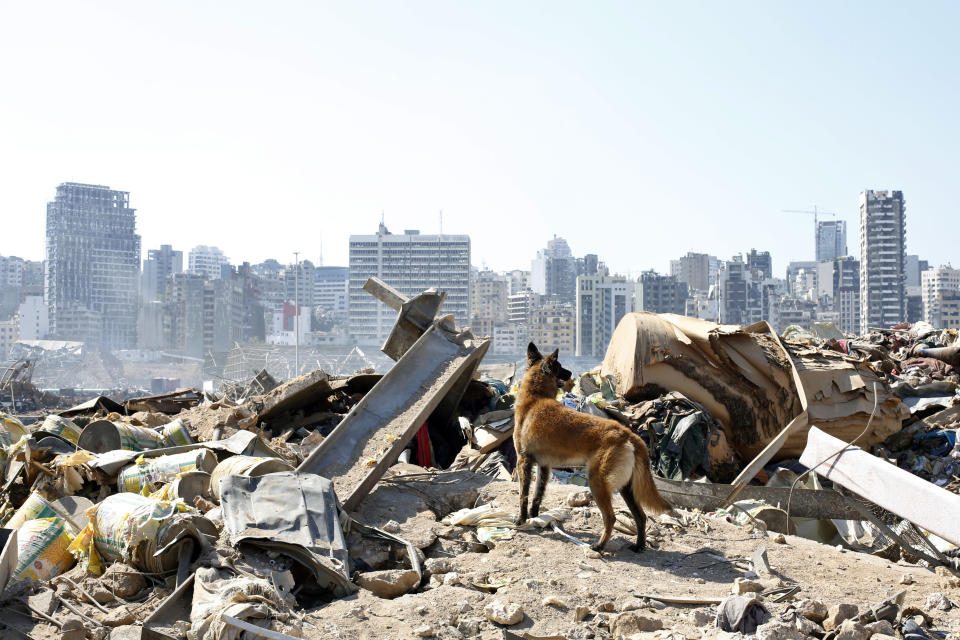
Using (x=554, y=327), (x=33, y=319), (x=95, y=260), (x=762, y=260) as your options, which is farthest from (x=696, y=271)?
(x=33, y=319)

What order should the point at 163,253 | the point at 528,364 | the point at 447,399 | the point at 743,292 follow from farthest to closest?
the point at 163,253 < the point at 743,292 < the point at 447,399 < the point at 528,364

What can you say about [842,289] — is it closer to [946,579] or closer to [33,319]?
[33,319]

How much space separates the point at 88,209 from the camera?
490ft

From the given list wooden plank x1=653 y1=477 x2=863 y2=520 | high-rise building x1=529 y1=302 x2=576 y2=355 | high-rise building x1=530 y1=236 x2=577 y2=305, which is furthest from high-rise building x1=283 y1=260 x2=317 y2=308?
wooden plank x1=653 y1=477 x2=863 y2=520

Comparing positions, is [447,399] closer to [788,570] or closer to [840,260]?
[788,570]

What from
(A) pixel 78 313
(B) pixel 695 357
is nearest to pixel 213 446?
(B) pixel 695 357

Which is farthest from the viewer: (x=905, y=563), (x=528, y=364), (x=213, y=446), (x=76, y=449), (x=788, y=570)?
(x=76, y=449)

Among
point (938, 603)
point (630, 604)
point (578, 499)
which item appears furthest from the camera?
point (578, 499)

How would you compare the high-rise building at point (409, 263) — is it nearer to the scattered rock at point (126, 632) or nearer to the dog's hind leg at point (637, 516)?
the dog's hind leg at point (637, 516)

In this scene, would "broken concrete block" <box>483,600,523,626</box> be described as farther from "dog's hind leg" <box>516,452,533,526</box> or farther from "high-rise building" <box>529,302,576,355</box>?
"high-rise building" <box>529,302,576,355</box>

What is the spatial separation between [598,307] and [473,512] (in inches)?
4712

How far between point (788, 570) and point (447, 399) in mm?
4151

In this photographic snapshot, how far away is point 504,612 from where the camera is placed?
4.00 meters

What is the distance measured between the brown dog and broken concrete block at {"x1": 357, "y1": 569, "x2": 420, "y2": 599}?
1.12m
